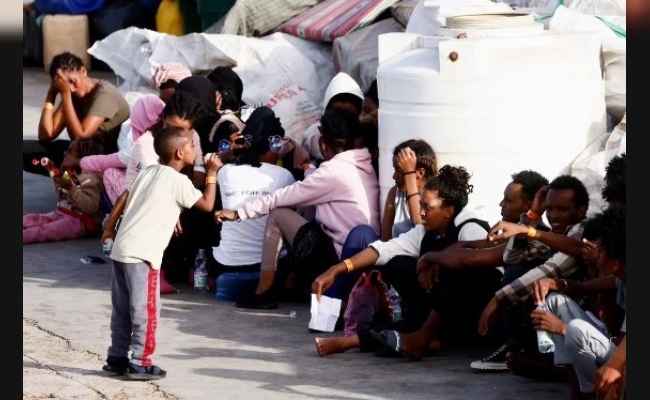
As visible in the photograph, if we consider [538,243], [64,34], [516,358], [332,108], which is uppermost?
[64,34]

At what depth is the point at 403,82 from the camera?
7.22 meters

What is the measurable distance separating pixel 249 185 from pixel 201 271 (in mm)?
681

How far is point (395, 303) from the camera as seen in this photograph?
672 centimetres

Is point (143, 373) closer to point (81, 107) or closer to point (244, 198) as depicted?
point (244, 198)

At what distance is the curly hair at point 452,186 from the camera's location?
6.39 metres

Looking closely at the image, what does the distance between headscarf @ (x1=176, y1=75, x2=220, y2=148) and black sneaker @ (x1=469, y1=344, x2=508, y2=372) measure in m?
2.71

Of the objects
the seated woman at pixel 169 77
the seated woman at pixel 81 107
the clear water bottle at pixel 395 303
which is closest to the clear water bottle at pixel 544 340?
the clear water bottle at pixel 395 303

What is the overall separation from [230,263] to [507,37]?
195 cm

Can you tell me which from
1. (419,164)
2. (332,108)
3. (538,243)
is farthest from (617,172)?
(332,108)

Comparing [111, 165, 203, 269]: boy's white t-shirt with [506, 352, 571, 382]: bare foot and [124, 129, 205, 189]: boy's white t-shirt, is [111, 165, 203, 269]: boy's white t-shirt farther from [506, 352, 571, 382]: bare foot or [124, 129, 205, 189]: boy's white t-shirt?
[124, 129, 205, 189]: boy's white t-shirt

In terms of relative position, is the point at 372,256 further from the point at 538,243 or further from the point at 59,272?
the point at 59,272

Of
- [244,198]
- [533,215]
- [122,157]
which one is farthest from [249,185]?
[533,215]

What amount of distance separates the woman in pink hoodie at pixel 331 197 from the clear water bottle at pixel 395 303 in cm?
70

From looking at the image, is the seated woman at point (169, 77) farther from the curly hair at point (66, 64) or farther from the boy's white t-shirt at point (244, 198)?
the boy's white t-shirt at point (244, 198)
